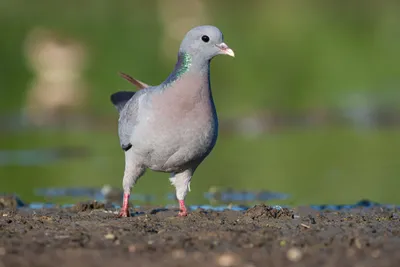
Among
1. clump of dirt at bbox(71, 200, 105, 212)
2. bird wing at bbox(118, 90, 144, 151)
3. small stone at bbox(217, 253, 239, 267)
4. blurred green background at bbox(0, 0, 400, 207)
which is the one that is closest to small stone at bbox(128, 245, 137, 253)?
small stone at bbox(217, 253, 239, 267)

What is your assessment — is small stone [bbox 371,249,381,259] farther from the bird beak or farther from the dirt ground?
the bird beak

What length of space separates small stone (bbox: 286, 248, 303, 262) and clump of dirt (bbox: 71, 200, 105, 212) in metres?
3.69

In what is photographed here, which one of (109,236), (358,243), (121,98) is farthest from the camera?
(121,98)

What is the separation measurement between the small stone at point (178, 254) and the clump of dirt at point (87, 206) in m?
3.28

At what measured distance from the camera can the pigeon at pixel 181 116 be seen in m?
8.95

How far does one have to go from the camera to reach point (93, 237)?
7.50 m

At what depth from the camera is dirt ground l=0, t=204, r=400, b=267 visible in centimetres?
659

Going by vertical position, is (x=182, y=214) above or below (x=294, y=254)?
above

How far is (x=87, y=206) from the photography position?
10148 millimetres

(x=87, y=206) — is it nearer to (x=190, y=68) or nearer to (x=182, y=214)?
(x=182, y=214)

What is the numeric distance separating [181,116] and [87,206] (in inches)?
71.3

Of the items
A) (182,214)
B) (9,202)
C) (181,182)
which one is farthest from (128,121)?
(9,202)

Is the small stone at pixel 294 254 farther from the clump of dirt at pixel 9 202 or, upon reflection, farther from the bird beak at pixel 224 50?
the clump of dirt at pixel 9 202

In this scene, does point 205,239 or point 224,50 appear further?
point 224,50
